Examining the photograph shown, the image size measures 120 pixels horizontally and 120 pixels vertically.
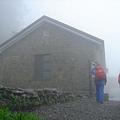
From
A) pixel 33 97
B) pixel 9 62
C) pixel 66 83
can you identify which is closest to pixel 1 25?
pixel 9 62

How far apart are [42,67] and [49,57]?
2.75 feet

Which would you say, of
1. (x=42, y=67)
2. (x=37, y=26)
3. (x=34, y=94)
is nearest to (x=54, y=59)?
(x=42, y=67)

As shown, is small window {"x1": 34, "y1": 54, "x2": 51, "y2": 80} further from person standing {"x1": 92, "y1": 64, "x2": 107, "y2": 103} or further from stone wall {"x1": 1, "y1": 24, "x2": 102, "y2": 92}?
person standing {"x1": 92, "y1": 64, "x2": 107, "y2": 103}

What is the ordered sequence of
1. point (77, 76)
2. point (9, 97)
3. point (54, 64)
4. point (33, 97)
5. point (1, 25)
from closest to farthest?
1. point (9, 97)
2. point (33, 97)
3. point (77, 76)
4. point (54, 64)
5. point (1, 25)

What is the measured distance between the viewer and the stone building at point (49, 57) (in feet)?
39.1

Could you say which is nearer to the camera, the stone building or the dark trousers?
the dark trousers

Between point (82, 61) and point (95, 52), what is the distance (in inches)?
39.4

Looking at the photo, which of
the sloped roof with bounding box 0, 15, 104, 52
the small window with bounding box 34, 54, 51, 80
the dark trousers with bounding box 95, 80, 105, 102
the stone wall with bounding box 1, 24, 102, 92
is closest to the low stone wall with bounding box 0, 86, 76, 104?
the dark trousers with bounding box 95, 80, 105, 102

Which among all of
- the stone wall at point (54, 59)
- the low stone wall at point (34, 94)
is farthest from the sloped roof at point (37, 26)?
the low stone wall at point (34, 94)

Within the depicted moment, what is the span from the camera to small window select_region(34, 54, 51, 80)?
1294cm

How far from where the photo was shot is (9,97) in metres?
5.38

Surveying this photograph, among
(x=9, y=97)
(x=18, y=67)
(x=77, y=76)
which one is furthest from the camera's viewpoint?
(x=18, y=67)

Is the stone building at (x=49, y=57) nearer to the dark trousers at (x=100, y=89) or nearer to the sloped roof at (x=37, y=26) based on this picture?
the sloped roof at (x=37, y=26)

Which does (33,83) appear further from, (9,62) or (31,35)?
(31,35)
